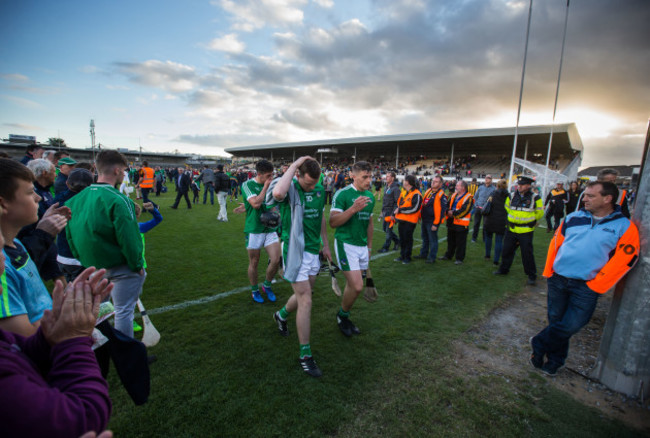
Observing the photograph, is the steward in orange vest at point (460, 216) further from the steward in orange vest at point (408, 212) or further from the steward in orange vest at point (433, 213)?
the steward in orange vest at point (408, 212)

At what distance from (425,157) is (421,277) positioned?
1839 inches

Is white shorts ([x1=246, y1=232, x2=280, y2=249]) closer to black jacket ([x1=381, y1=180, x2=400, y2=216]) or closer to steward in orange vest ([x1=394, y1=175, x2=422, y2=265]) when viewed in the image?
steward in orange vest ([x1=394, y1=175, x2=422, y2=265])

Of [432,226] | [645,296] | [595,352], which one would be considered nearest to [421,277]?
[432,226]

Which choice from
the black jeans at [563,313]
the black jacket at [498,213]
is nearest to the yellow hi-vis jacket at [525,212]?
the black jacket at [498,213]

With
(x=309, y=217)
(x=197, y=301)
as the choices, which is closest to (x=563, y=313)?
(x=309, y=217)

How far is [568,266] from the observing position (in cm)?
296

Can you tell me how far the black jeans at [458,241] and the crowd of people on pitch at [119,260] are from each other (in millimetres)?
965

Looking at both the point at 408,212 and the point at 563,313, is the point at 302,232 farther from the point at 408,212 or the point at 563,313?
the point at 408,212

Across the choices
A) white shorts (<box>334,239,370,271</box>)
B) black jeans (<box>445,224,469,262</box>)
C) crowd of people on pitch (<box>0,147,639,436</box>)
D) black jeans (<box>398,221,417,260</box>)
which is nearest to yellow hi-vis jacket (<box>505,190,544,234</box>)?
crowd of people on pitch (<box>0,147,639,436</box>)

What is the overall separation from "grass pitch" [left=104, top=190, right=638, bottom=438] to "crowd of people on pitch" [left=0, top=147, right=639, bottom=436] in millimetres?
301

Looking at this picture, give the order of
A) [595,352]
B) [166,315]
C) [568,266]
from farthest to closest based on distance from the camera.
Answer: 1. [166,315]
2. [595,352]
3. [568,266]

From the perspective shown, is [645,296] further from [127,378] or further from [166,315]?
[166,315]

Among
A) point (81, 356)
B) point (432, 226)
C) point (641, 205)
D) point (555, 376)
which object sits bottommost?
point (555, 376)

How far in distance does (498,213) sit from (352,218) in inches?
186
